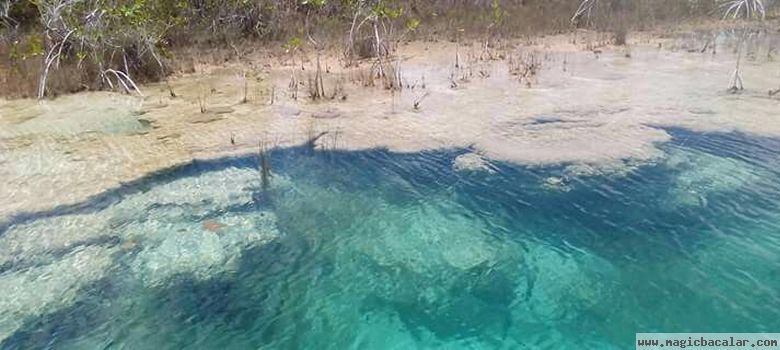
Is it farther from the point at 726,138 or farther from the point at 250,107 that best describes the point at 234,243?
the point at 726,138

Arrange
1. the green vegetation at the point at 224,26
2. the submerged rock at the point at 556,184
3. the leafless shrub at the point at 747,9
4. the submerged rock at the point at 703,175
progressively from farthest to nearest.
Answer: the green vegetation at the point at 224,26, the leafless shrub at the point at 747,9, the submerged rock at the point at 556,184, the submerged rock at the point at 703,175

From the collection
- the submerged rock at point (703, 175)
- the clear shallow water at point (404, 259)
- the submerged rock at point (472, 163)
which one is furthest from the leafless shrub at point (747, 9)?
the submerged rock at point (472, 163)

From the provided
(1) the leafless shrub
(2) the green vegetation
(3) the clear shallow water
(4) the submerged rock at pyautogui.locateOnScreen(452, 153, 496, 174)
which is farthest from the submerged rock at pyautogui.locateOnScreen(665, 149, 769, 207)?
(2) the green vegetation

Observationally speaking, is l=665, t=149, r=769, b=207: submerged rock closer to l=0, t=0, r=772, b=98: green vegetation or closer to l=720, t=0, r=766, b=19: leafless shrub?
l=720, t=0, r=766, b=19: leafless shrub

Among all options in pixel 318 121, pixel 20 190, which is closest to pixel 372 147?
pixel 318 121

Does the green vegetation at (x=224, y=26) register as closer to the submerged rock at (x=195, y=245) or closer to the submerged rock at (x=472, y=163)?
the submerged rock at (x=472, y=163)

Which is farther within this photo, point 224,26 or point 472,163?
point 224,26

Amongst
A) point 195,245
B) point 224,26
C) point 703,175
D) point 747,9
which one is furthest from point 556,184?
point 224,26

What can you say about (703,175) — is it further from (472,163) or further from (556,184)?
(472,163)
